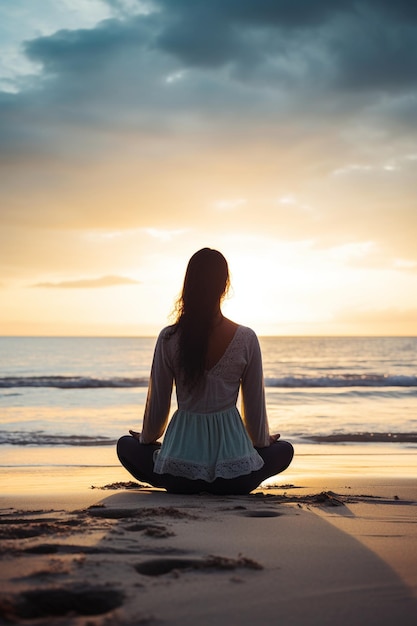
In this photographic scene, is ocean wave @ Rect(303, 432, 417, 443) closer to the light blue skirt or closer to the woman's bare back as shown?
the light blue skirt

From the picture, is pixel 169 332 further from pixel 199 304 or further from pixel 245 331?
pixel 245 331

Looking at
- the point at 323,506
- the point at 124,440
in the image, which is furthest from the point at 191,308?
the point at 323,506

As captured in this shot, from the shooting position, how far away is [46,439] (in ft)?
32.0

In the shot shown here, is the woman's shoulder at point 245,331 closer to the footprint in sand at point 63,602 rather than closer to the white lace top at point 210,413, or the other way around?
the white lace top at point 210,413

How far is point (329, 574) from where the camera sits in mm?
2539

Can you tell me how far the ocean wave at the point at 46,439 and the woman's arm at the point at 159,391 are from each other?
5063 millimetres

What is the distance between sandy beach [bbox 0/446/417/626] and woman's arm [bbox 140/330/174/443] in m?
0.60

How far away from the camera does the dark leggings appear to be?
14.5 ft

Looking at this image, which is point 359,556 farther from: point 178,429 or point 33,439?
point 33,439

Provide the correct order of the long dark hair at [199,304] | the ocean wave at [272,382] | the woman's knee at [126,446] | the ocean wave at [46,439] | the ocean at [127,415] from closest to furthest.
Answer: the long dark hair at [199,304] < the woman's knee at [126,446] < the ocean at [127,415] < the ocean wave at [46,439] < the ocean wave at [272,382]

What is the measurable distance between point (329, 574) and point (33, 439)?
786cm

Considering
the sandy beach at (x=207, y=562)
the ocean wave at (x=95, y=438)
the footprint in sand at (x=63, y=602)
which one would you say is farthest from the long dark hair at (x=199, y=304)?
the ocean wave at (x=95, y=438)

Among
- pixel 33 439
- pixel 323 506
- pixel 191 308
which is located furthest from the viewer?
pixel 33 439

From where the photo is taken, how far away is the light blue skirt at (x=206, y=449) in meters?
4.40
